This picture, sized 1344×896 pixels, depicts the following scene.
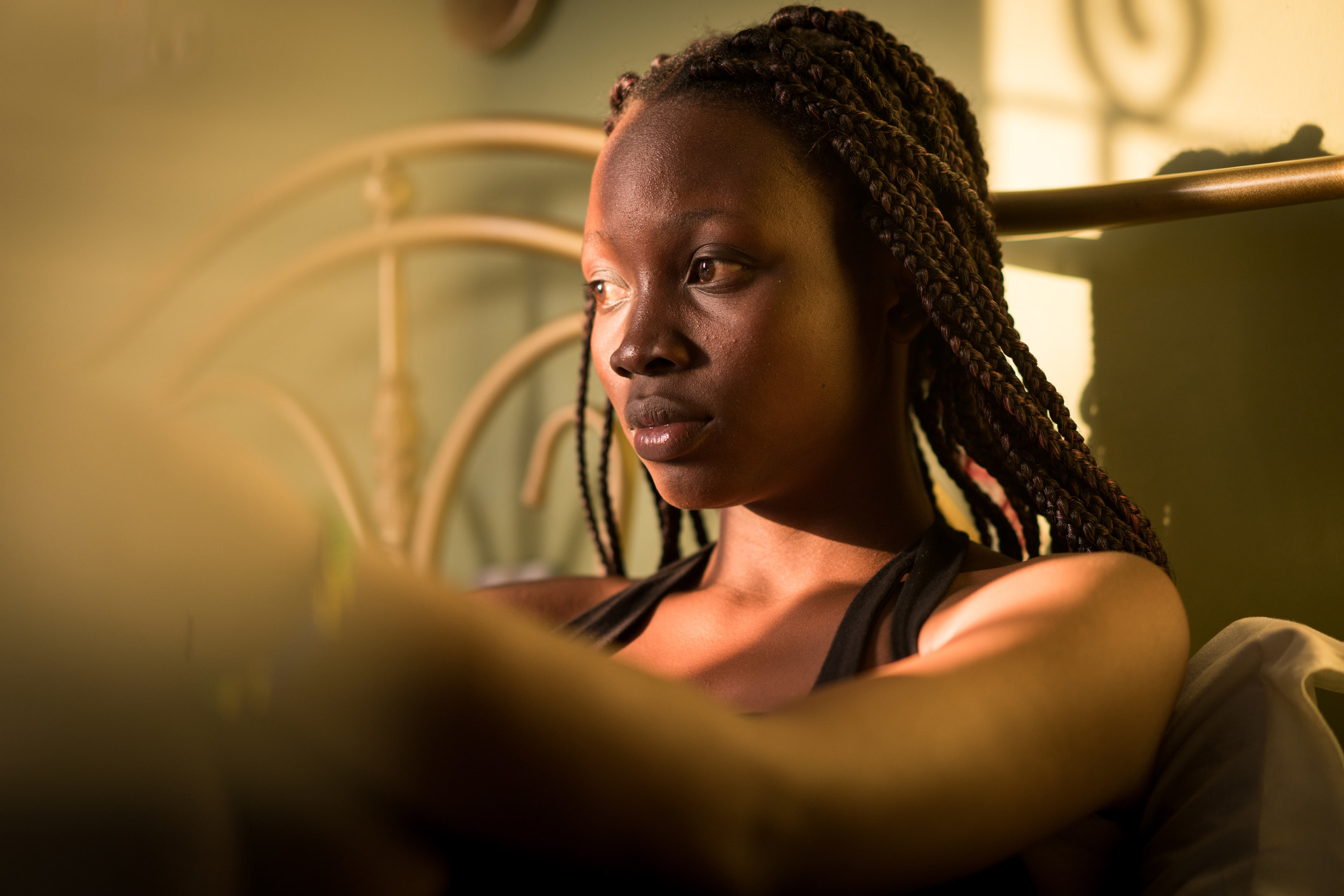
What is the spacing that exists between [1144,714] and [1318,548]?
455 millimetres

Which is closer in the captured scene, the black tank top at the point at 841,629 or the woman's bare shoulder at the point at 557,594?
the black tank top at the point at 841,629

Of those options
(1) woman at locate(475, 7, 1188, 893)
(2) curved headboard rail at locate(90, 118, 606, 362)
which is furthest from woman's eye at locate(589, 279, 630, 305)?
(2) curved headboard rail at locate(90, 118, 606, 362)

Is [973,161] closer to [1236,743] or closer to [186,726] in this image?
[1236,743]

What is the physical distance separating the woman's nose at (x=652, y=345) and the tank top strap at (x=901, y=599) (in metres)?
0.22

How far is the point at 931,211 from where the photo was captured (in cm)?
79

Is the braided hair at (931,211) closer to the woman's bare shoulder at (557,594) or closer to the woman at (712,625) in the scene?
the woman at (712,625)

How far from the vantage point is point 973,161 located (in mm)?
915

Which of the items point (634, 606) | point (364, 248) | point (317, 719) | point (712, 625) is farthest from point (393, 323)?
point (317, 719)

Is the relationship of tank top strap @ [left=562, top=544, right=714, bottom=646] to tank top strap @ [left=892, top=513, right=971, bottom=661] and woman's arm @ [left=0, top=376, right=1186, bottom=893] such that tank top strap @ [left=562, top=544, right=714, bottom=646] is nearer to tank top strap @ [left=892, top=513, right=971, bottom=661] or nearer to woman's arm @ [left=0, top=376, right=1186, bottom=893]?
tank top strap @ [left=892, top=513, right=971, bottom=661]

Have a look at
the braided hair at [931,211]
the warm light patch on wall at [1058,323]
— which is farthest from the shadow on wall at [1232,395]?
the braided hair at [931,211]

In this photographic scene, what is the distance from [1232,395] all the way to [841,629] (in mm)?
481

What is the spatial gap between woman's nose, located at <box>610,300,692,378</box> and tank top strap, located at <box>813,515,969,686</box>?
217 millimetres

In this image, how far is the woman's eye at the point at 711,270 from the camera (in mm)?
756

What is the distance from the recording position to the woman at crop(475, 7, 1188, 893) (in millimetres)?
738
